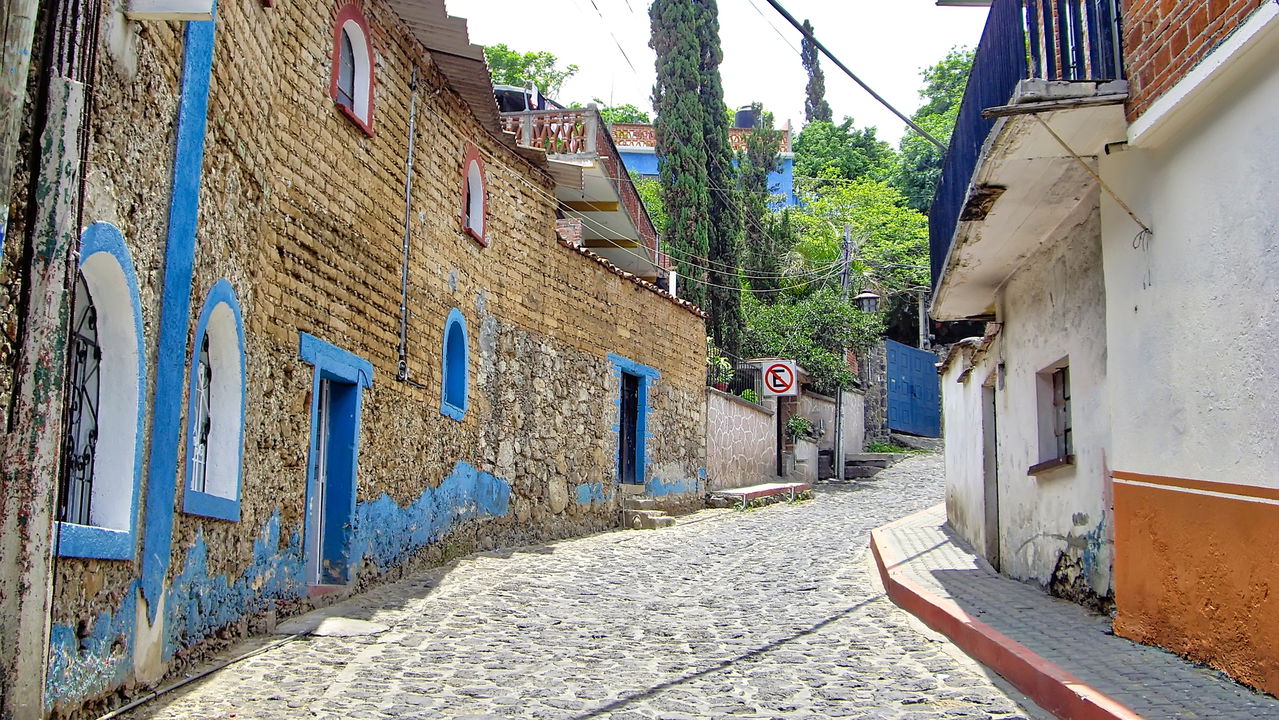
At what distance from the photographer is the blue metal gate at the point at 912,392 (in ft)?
105

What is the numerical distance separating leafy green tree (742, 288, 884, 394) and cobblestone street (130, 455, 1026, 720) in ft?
52.1

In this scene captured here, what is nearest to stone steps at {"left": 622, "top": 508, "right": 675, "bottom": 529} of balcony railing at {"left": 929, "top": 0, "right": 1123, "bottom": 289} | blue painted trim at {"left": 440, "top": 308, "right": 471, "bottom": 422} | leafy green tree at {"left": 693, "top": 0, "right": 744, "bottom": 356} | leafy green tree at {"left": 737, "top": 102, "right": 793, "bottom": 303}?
blue painted trim at {"left": 440, "top": 308, "right": 471, "bottom": 422}

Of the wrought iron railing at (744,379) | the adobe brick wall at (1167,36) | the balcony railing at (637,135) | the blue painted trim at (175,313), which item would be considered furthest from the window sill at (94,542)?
the balcony railing at (637,135)

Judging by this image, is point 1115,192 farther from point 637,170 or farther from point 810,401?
point 637,170

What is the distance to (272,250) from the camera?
745 centimetres

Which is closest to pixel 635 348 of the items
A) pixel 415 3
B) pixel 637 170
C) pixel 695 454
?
pixel 695 454

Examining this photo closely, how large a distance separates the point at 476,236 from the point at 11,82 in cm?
790

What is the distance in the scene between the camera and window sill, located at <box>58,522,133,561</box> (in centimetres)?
458

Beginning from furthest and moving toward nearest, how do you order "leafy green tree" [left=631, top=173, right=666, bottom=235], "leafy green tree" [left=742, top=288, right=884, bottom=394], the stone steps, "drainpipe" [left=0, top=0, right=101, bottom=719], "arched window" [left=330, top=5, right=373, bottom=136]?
"leafy green tree" [left=631, top=173, right=666, bottom=235], "leafy green tree" [left=742, top=288, right=884, bottom=394], the stone steps, "arched window" [left=330, top=5, right=373, bottom=136], "drainpipe" [left=0, top=0, right=101, bottom=719]

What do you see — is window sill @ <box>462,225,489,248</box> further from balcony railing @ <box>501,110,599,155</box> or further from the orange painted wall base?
the orange painted wall base

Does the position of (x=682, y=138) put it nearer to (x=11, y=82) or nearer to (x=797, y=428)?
(x=797, y=428)

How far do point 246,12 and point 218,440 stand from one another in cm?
268

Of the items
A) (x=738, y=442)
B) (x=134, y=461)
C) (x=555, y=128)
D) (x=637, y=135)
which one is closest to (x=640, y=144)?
(x=637, y=135)

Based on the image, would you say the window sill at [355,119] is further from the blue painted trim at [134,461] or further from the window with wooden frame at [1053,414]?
the window with wooden frame at [1053,414]
